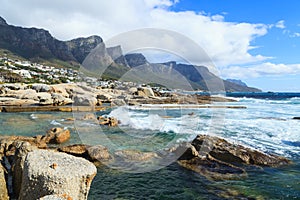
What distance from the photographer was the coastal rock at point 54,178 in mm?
4641

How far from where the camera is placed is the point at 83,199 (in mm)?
4977

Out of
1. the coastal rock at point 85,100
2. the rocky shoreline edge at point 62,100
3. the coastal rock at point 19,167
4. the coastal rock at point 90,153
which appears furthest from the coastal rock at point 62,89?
the coastal rock at point 19,167

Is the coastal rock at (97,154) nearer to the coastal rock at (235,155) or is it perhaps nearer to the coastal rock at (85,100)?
the coastal rock at (235,155)

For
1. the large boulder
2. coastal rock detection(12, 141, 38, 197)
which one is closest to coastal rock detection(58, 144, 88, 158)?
coastal rock detection(12, 141, 38, 197)

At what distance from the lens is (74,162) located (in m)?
5.41

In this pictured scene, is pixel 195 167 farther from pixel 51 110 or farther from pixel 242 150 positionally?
pixel 51 110

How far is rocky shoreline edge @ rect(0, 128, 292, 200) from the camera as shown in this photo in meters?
4.74

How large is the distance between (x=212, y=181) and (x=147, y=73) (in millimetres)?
12035

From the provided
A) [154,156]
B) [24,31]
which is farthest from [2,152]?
[24,31]

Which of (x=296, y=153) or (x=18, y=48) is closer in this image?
(x=296, y=153)

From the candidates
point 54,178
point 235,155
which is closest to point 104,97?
point 235,155

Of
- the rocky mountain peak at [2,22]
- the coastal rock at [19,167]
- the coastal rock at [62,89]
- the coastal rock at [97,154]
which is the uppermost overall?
the rocky mountain peak at [2,22]

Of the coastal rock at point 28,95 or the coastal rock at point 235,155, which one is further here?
the coastal rock at point 28,95

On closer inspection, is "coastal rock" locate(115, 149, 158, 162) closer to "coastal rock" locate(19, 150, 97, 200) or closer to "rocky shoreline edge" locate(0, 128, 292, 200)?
"rocky shoreline edge" locate(0, 128, 292, 200)
